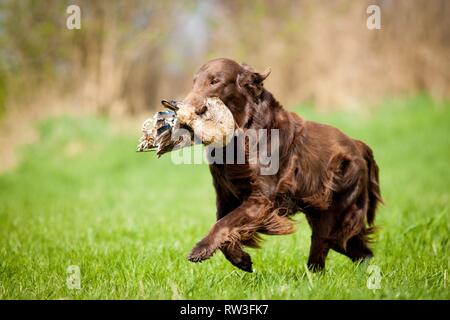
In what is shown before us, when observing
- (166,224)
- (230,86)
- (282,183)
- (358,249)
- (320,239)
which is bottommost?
(166,224)

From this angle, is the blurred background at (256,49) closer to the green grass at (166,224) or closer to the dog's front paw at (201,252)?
the green grass at (166,224)

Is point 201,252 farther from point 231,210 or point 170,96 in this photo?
point 170,96

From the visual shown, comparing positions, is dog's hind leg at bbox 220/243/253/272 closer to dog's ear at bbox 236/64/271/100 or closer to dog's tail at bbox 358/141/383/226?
dog's ear at bbox 236/64/271/100

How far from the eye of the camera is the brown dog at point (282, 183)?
133 inches

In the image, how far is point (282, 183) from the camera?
140 inches

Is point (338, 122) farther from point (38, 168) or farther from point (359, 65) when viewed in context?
point (38, 168)

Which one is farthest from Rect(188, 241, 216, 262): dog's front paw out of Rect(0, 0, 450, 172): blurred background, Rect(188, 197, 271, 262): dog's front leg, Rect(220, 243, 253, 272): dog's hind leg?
Rect(0, 0, 450, 172): blurred background

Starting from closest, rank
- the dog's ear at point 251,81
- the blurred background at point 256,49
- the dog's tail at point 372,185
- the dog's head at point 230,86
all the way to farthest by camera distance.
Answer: the dog's head at point 230,86 → the dog's ear at point 251,81 → the dog's tail at point 372,185 → the blurred background at point 256,49

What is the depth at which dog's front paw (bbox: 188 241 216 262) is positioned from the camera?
316 centimetres

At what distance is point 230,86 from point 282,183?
27.3 inches

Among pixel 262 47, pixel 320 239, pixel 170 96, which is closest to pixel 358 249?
pixel 320 239

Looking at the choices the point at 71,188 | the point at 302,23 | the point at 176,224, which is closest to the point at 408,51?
the point at 302,23

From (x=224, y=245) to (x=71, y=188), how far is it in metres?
7.10

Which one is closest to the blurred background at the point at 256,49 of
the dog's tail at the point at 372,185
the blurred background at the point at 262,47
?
the blurred background at the point at 262,47
